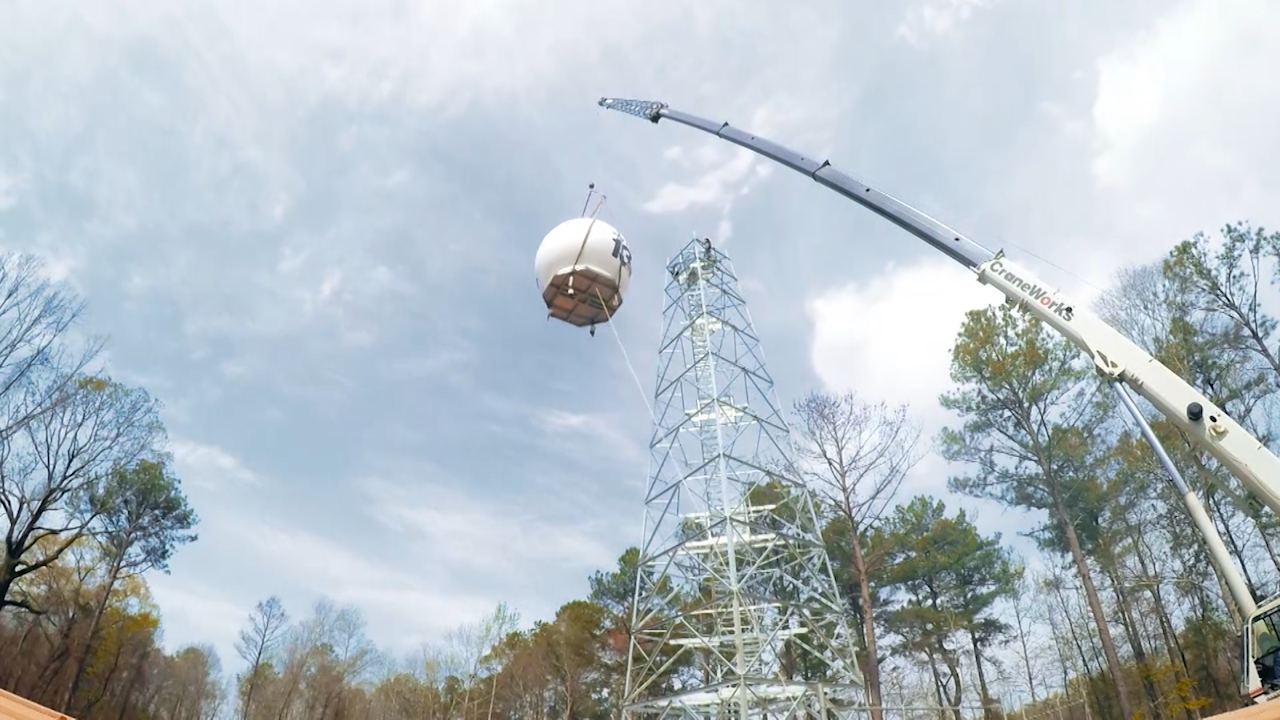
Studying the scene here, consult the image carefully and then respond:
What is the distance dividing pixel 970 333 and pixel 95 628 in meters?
33.8

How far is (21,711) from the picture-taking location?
2082 millimetres

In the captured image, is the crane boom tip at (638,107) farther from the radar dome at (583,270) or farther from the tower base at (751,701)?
the tower base at (751,701)

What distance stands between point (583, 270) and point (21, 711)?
13454 millimetres

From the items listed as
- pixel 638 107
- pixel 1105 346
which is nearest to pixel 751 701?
pixel 1105 346

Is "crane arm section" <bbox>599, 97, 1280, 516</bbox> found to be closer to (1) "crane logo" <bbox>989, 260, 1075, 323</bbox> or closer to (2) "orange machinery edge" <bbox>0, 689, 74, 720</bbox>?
(1) "crane logo" <bbox>989, 260, 1075, 323</bbox>

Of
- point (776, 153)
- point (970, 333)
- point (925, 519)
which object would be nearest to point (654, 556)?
point (776, 153)

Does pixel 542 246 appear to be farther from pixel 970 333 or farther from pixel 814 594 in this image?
pixel 970 333

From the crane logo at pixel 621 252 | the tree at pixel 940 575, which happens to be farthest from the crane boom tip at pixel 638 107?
the tree at pixel 940 575

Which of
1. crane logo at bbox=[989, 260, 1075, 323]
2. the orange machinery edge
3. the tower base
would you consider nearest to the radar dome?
crane logo at bbox=[989, 260, 1075, 323]

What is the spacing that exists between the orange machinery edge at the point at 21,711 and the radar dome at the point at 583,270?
522 inches

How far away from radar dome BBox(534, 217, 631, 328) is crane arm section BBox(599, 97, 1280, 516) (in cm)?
439

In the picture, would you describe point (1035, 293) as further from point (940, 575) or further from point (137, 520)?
point (137, 520)

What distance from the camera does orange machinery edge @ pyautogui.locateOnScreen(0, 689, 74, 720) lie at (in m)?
2.02

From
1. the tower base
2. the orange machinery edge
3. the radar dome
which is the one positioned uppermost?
the radar dome
